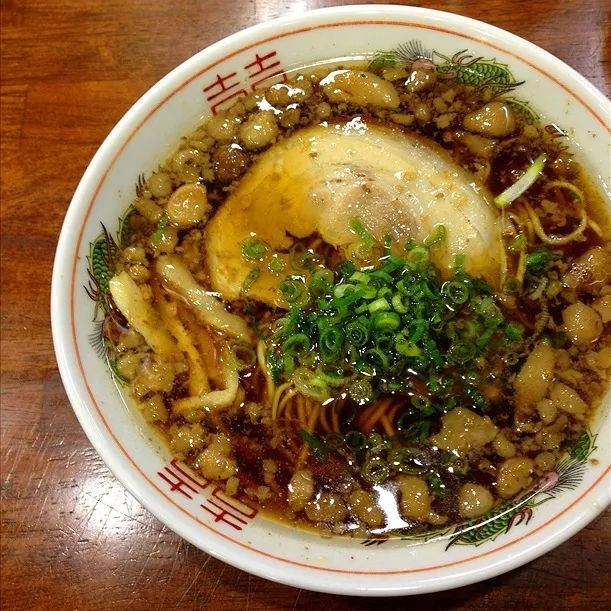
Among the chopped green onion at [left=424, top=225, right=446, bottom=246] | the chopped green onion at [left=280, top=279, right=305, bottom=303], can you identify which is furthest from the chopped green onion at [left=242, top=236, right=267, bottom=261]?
the chopped green onion at [left=424, top=225, right=446, bottom=246]

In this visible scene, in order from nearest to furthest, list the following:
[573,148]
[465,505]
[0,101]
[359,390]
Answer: [465,505], [359,390], [573,148], [0,101]

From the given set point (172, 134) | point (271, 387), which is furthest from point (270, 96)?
point (271, 387)

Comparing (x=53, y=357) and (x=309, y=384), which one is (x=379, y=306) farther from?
(x=53, y=357)

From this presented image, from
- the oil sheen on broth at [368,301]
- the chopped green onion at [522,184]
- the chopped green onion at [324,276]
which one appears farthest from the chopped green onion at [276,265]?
the chopped green onion at [522,184]

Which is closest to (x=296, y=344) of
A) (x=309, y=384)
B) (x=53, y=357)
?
(x=309, y=384)

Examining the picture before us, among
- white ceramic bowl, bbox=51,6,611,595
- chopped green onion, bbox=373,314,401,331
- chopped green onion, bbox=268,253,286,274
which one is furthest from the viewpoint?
chopped green onion, bbox=268,253,286,274

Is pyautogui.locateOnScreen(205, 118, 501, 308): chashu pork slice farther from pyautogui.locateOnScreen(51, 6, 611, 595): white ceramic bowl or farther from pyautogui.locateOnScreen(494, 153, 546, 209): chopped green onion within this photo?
pyautogui.locateOnScreen(51, 6, 611, 595): white ceramic bowl

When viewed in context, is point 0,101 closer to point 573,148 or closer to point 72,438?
point 72,438
